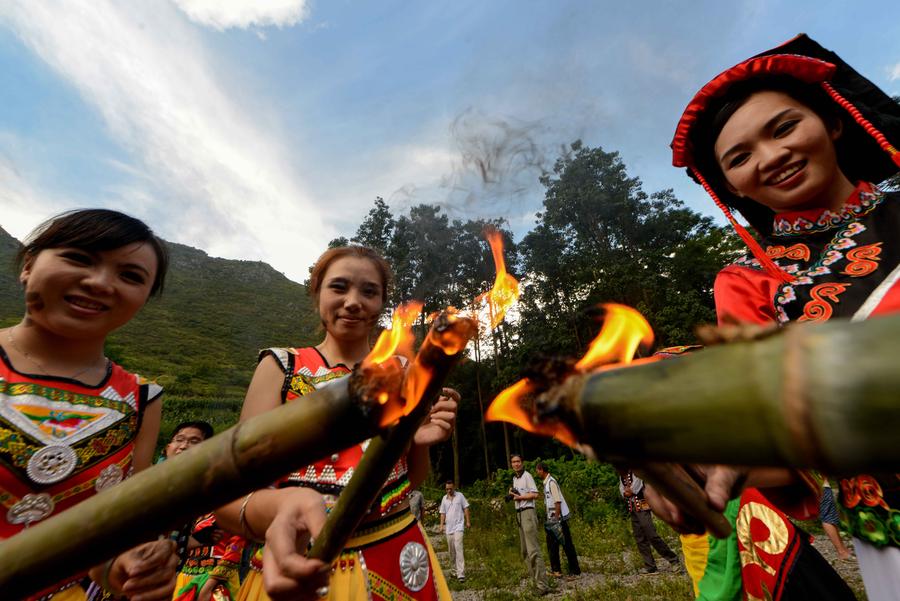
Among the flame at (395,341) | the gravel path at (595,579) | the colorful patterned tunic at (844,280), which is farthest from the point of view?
the gravel path at (595,579)

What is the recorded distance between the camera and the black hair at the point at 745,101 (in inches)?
83.4

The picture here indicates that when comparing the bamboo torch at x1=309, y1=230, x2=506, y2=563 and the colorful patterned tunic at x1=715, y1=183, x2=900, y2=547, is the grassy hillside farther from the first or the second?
the bamboo torch at x1=309, y1=230, x2=506, y2=563

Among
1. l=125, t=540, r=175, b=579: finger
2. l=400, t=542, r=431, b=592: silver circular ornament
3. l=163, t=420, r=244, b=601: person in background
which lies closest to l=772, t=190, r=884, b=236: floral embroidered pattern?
l=400, t=542, r=431, b=592: silver circular ornament

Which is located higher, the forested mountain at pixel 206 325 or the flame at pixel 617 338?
the forested mountain at pixel 206 325

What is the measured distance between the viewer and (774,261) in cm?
202

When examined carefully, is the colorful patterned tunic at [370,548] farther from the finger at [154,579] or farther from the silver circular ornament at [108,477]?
the silver circular ornament at [108,477]

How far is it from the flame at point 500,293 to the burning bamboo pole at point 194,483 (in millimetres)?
692

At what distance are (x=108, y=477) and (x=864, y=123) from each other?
3.77m

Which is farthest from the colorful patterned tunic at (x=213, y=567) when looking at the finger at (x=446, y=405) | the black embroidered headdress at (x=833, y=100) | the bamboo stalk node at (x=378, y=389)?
the black embroidered headdress at (x=833, y=100)

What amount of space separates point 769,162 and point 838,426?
1.97 metres

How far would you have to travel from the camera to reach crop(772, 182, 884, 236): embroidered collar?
1.92 m

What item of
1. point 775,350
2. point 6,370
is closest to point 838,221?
point 775,350

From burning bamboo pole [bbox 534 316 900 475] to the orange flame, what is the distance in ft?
0.46

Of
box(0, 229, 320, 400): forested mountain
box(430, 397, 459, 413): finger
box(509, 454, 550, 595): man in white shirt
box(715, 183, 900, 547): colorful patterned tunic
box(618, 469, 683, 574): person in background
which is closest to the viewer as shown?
box(715, 183, 900, 547): colorful patterned tunic
